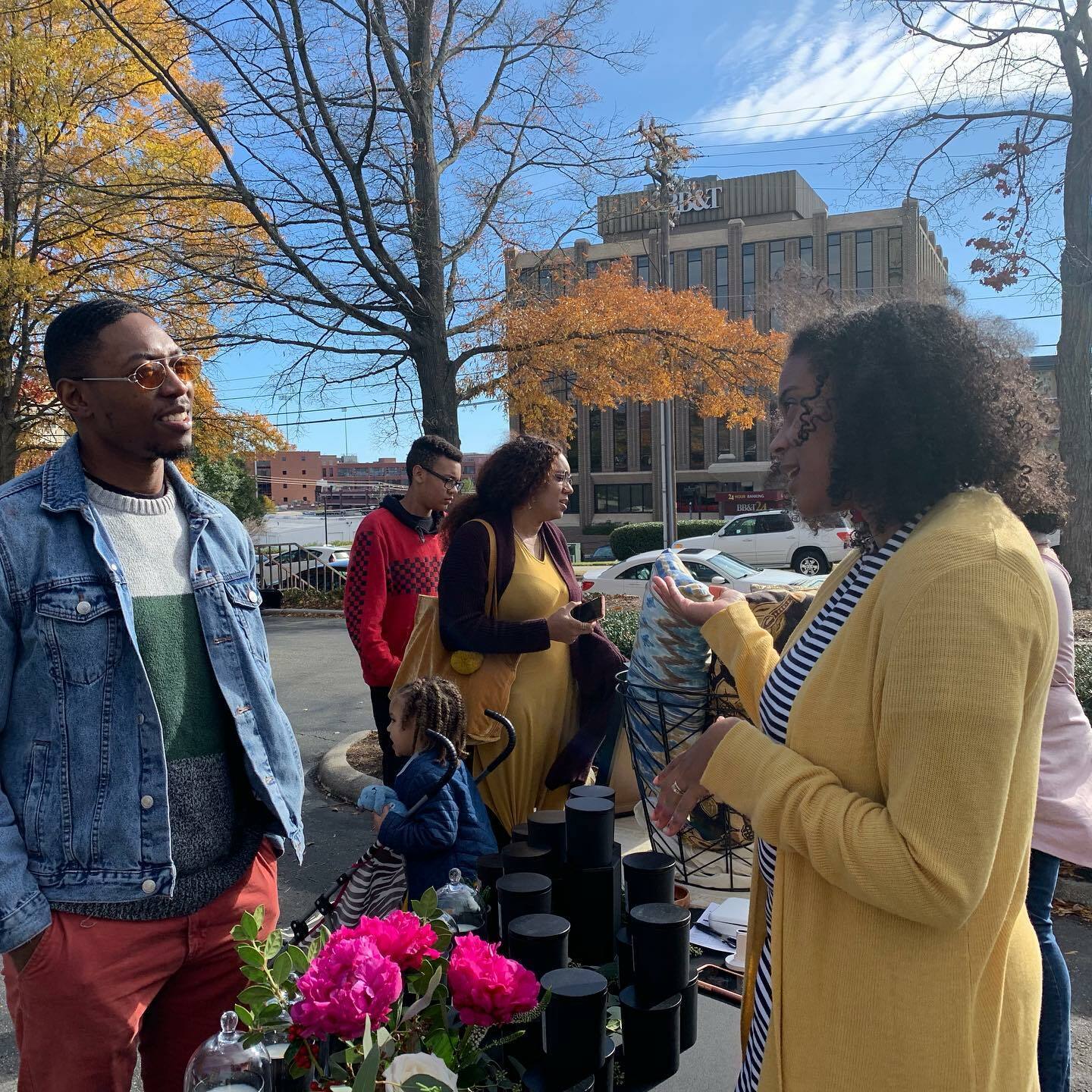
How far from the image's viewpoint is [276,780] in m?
2.02

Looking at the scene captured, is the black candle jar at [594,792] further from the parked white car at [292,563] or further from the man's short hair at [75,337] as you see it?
the parked white car at [292,563]

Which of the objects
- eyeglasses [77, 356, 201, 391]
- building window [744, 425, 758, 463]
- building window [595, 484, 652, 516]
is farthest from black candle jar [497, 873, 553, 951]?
building window [595, 484, 652, 516]

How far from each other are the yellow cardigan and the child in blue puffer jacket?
1455 millimetres

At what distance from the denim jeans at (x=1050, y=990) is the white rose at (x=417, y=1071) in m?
1.53

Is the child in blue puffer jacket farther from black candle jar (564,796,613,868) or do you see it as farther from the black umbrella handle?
black candle jar (564,796,613,868)

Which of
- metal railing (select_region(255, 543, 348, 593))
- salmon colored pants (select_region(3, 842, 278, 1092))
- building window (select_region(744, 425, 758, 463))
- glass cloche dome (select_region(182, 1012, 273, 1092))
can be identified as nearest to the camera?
glass cloche dome (select_region(182, 1012, 273, 1092))

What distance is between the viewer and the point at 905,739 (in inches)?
46.7

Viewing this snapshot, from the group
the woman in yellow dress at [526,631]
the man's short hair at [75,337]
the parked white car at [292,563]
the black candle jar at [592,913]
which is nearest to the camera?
the man's short hair at [75,337]

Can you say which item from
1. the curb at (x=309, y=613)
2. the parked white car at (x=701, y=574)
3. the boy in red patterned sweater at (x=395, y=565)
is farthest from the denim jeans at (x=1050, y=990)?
the curb at (x=309, y=613)

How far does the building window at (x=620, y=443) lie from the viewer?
180 ft

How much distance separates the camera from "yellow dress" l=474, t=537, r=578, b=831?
3156 millimetres

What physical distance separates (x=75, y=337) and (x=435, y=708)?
5.28ft

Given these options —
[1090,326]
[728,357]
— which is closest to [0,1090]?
[728,357]

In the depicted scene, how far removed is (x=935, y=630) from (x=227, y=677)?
146 cm
